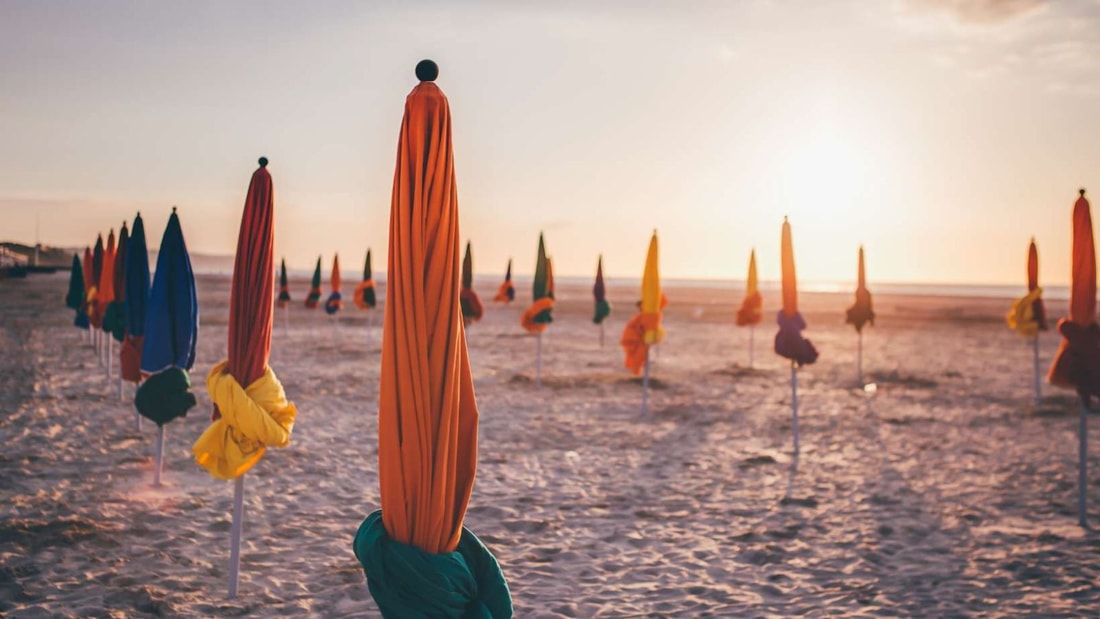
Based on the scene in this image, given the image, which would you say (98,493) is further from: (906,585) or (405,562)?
(906,585)

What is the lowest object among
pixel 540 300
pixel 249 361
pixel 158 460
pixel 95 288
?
pixel 158 460

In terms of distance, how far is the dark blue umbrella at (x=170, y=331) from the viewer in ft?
21.9

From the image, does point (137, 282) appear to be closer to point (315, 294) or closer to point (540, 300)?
point (540, 300)

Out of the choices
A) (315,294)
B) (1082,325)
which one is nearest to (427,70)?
(1082,325)

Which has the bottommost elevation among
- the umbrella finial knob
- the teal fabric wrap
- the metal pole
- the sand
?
the sand

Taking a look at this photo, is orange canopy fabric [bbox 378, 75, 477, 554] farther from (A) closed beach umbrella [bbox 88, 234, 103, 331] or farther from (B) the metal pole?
(A) closed beach umbrella [bbox 88, 234, 103, 331]

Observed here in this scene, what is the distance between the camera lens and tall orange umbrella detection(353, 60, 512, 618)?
89.9 inches

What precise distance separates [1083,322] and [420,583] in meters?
7.25

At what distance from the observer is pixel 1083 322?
6746 millimetres

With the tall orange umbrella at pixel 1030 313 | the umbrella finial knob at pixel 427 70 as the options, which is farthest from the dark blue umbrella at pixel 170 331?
the tall orange umbrella at pixel 1030 313

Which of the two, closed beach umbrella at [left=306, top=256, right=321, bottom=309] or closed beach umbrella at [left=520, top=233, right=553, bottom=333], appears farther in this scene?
closed beach umbrella at [left=306, top=256, right=321, bottom=309]

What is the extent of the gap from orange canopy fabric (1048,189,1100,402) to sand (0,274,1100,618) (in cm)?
161

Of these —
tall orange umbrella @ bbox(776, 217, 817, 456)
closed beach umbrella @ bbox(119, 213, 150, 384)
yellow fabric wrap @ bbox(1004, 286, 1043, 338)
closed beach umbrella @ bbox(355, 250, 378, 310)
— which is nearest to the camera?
closed beach umbrella @ bbox(119, 213, 150, 384)

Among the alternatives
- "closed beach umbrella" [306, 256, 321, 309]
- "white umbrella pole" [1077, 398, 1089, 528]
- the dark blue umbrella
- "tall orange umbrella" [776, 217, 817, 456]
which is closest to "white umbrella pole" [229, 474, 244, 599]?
the dark blue umbrella
